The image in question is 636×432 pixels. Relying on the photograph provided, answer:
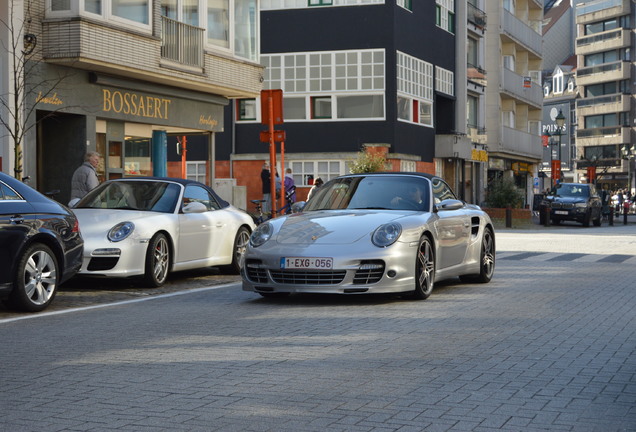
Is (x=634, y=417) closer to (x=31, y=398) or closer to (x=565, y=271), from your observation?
(x=31, y=398)

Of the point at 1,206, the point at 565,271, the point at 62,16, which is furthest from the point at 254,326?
the point at 62,16

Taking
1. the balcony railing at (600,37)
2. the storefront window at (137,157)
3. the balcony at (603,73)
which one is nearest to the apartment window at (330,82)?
the storefront window at (137,157)

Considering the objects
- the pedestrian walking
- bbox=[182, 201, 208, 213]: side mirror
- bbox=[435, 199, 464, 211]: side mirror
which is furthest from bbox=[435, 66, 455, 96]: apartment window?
bbox=[435, 199, 464, 211]: side mirror

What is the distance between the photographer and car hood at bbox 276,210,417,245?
10930 mm

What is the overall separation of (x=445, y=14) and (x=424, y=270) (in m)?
40.3

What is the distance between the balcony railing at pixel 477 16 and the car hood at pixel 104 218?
1680 inches

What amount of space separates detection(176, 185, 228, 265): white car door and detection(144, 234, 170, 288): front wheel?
295mm

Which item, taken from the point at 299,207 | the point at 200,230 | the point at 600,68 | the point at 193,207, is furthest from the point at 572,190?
the point at 600,68

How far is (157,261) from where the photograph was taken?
43.3ft

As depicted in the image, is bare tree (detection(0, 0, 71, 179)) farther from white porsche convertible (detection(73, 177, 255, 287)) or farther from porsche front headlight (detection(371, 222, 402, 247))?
porsche front headlight (detection(371, 222, 402, 247))

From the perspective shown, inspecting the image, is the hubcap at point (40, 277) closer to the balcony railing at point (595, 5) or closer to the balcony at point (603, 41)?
the balcony at point (603, 41)

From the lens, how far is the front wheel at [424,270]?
1131 centimetres

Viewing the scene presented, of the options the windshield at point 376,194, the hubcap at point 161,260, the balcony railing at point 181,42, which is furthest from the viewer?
the balcony railing at point 181,42

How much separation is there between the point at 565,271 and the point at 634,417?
10571 millimetres
